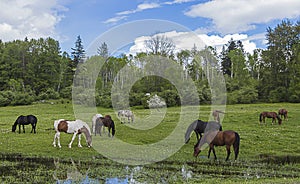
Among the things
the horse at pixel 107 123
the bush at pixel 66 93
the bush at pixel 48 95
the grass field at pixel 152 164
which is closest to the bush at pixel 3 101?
the bush at pixel 48 95

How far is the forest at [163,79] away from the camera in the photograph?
3144 centimetres

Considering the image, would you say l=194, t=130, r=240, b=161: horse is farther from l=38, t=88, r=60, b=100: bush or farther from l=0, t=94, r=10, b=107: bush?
l=38, t=88, r=60, b=100: bush

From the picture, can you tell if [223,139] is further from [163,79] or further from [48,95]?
[48,95]

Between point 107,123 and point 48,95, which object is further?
point 48,95

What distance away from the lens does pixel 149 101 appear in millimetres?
41281

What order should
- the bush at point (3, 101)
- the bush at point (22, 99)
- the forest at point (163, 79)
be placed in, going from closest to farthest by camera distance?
the forest at point (163, 79) < the bush at point (3, 101) < the bush at point (22, 99)

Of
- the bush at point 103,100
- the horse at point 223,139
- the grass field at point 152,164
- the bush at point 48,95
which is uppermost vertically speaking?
the bush at point 48,95

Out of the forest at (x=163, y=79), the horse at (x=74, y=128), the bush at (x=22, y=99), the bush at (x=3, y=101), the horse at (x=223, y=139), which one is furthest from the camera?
the bush at (x=22, y=99)

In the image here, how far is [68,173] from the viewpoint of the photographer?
12.1m

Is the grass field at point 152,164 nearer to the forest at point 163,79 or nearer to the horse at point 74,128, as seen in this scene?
the horse at point 74,128

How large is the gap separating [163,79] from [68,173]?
22.0 metres

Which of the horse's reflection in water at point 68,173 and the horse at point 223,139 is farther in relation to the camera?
the horse at point 223,139

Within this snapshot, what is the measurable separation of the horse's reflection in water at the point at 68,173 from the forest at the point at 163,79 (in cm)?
829

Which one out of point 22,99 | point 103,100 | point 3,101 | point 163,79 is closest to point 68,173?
point 103,100
